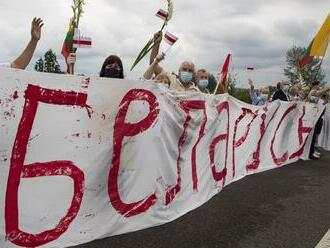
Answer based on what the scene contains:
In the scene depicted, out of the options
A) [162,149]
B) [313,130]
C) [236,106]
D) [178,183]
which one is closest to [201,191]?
[178,183]

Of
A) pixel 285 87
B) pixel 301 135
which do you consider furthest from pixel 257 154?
pixel 285 87

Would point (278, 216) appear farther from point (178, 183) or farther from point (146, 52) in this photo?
point (146, 52)

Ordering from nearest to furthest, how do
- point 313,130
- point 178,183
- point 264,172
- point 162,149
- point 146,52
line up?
point 162,149
point 178,183
point 146,52
point 264,172
point 313,130

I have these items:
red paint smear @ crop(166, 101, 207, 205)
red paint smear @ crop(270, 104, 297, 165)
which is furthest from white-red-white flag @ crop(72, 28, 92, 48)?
red paint smear @ crop(270, 104, 297, 165)

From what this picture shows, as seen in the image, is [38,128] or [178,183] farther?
[178,183]

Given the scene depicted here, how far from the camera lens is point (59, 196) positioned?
411cm

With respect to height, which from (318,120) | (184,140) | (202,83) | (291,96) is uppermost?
(202,83)

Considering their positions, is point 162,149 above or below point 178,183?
above

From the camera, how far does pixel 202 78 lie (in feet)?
25.1

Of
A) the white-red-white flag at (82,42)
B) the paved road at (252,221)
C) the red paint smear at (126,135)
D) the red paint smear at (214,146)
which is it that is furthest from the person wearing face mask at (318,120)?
the red paint smear at (126,135)

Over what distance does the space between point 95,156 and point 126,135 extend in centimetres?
45

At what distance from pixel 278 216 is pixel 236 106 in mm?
2212

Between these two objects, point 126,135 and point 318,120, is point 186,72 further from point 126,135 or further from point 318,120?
point 318,120

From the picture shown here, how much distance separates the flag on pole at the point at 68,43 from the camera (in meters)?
6.29
